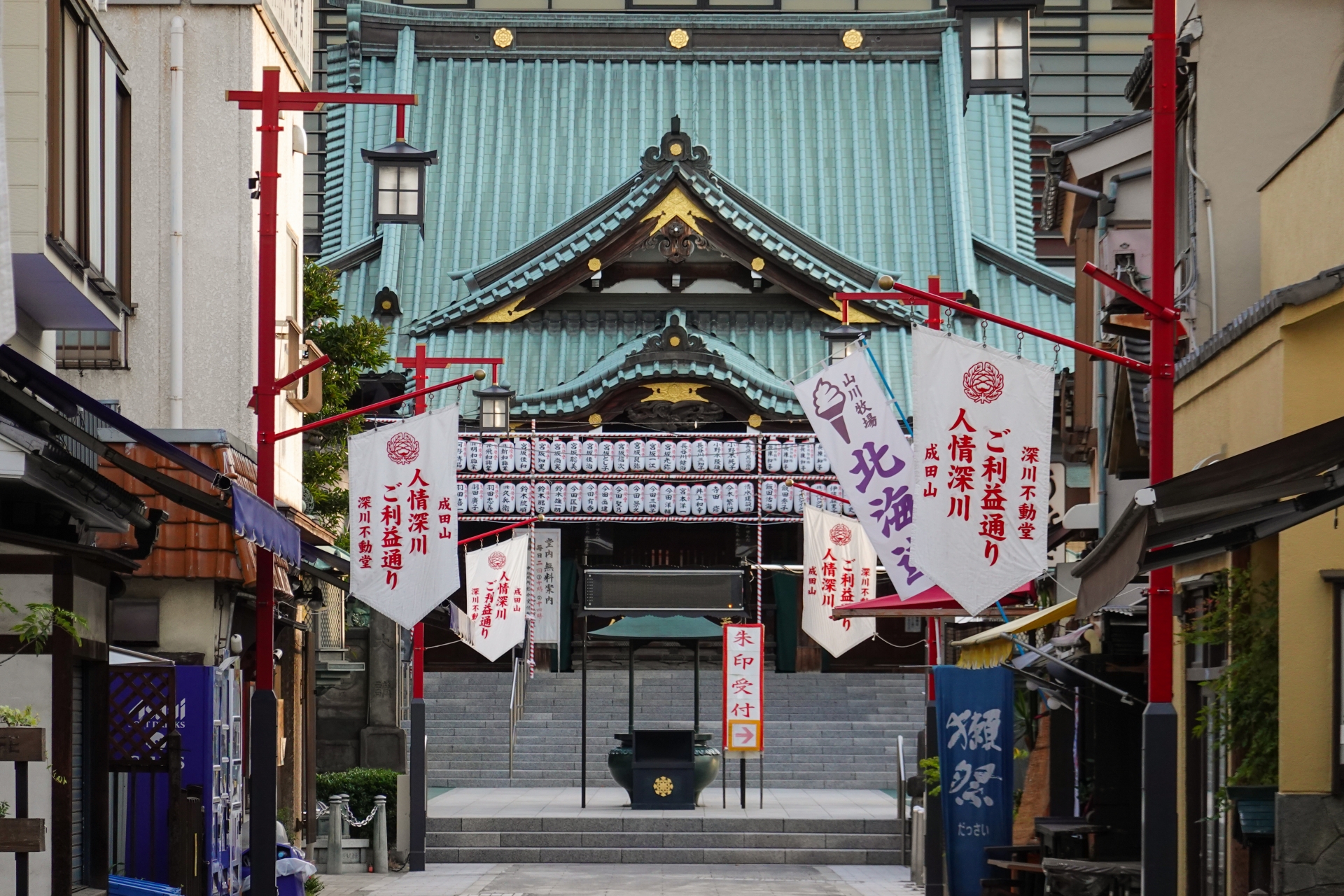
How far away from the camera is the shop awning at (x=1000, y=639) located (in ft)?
56.0

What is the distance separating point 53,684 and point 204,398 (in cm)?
836

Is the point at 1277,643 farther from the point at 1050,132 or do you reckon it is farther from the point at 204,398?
the point at 1050,132

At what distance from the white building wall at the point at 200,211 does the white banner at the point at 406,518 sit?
208 cm

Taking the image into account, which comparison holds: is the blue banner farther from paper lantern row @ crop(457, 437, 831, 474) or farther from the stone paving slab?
paper lantern row @ crop(457, 437, 831, 474)

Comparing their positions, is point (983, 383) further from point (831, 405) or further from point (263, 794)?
point (263, 794)

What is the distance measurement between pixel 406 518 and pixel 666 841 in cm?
814

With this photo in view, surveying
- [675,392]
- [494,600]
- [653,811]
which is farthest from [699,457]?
[653,811]

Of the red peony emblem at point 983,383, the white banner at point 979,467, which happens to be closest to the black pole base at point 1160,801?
the white banner at point 979,467

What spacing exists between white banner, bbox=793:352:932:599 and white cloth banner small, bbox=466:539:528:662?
10403 millimetres

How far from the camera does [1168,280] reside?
11727 mm

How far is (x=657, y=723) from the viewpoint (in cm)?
3350

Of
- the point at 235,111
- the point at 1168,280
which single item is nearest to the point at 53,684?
the point at 1168,280

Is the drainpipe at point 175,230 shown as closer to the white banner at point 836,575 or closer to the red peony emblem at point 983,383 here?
the red peony emblem at point 983,383

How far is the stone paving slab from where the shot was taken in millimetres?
25156
